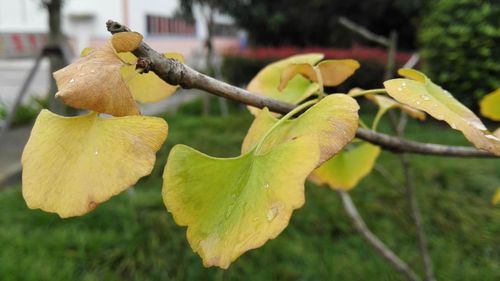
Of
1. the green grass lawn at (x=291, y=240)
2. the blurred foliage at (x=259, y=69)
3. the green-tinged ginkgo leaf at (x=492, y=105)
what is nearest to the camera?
the green-tinged ginkgo leaf at (x=492, y=105)

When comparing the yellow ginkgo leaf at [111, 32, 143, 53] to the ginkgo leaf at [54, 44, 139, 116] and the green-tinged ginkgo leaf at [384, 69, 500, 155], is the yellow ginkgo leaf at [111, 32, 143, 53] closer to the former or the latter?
the ginkgo leaf at [54, 44, 139, 116]

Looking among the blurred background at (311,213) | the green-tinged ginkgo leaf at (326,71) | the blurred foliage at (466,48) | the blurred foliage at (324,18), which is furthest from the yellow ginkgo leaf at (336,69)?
the blurred foliage at (324,18)

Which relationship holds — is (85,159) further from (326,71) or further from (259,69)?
(259,69)

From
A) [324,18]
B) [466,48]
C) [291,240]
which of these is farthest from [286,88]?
[324,18]

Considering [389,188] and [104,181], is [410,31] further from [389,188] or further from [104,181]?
[104,181]

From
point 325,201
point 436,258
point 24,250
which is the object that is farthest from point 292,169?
point 325,201

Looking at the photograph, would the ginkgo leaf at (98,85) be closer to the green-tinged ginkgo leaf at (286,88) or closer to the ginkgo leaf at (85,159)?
the ginkgo leaf at (85,159)
